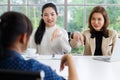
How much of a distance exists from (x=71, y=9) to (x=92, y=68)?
3610 millimetres

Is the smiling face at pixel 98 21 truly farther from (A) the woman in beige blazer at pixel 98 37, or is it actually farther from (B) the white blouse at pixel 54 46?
(B) the white blouse at pixel 54 46

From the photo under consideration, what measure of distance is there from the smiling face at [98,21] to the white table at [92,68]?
50 centimetres

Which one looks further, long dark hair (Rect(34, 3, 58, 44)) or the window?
the window

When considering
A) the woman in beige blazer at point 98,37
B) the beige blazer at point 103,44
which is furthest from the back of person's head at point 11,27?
the beige blazer at point 103,44

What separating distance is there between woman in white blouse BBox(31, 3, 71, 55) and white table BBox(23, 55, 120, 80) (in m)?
0.41

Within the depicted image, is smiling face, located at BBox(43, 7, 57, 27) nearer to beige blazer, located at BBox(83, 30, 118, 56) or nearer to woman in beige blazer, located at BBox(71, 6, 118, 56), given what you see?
woman in beige blazer, located at BBox(71, 6, 118, 56)

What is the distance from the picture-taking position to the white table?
182 centimetres

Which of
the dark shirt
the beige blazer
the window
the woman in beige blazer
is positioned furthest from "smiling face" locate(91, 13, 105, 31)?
the window

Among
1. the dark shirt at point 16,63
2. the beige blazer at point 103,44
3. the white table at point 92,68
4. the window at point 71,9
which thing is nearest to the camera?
the dark shirt at point 16,63

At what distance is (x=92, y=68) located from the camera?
82.4 inches

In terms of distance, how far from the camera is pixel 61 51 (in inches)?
114

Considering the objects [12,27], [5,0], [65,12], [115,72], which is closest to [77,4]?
[65,12]

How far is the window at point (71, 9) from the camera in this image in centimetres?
552

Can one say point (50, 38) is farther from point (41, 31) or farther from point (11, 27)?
point (11, 27)
